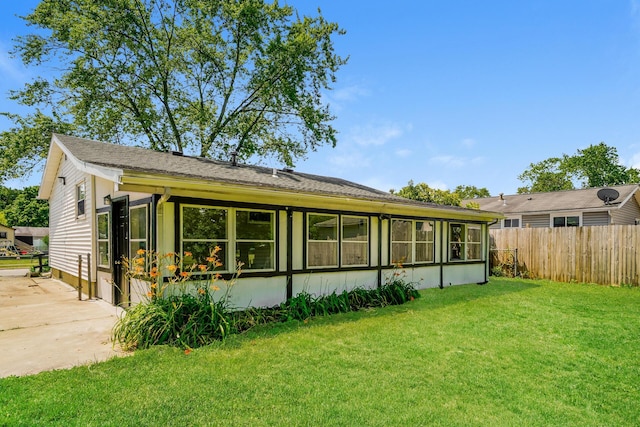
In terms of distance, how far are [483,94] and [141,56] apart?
14.9 metres

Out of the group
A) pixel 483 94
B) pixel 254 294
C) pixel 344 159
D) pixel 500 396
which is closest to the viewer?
pixel 500 396

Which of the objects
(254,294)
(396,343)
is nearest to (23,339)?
(254,294)

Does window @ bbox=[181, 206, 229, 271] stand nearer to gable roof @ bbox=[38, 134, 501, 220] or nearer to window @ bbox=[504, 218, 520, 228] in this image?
gable roof @ bbox=[38, 134, 501, 220]

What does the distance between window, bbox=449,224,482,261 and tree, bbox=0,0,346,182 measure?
9.35 m

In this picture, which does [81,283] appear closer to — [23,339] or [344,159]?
[23,339]

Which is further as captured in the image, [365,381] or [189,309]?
[189,309]

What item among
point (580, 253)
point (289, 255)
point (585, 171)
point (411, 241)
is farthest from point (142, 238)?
point (585, 171)

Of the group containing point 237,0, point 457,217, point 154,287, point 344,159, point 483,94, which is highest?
point 237,0

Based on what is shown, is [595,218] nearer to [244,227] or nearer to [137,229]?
[244,227]

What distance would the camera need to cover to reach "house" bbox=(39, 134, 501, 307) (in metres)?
6.05

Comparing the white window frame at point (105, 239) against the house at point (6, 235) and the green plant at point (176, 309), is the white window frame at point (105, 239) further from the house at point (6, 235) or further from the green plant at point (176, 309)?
the house at point (6, 235)

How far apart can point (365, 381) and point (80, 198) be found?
9.27 metres

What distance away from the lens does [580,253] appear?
11852mm

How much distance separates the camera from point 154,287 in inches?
220
